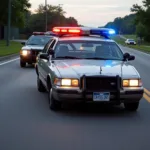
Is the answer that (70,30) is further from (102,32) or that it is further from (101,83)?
(101,83)

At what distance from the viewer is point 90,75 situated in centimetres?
858

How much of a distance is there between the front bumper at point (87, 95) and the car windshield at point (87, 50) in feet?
5.87

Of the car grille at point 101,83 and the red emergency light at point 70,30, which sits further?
the red emergency light at point 70,30

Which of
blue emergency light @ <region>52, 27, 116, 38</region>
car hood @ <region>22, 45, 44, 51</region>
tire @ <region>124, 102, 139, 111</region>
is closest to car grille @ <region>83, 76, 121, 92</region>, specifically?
tire @ <region>124, 102, 139, 111</region>

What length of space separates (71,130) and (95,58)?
10.2 feet

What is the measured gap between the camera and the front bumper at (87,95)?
8.58 m

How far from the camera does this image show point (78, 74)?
8.73 metres

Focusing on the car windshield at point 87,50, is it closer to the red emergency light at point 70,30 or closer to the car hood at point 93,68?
the car hood at point 93,68

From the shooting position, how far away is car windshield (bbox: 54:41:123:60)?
10.4 m

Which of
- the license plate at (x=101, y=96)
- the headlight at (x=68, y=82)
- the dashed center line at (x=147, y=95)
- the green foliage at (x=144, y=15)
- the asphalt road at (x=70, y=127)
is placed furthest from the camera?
the green foliage at (x=144, y=15)

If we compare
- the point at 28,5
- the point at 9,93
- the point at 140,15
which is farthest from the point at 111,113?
the point at 140,15

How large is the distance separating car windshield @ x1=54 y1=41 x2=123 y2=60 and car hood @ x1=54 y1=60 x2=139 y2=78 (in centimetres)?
42

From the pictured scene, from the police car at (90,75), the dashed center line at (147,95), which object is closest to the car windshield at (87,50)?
the police car at (90,75)

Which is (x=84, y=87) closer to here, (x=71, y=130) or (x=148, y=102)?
(x=71, y=130)
